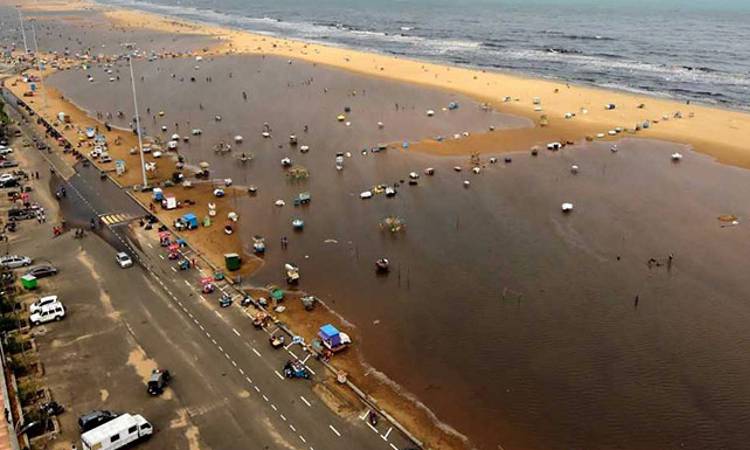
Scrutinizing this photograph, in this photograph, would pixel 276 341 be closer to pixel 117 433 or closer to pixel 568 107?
pixel 117 433

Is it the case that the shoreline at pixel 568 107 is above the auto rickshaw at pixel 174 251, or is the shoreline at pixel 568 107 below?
above

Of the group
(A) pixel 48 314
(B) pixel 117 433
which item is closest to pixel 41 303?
(A) pixel 48 314

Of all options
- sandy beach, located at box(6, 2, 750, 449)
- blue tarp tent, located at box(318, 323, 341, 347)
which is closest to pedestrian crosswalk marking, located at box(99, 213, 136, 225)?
sandy beach, located at box(6, 2, 750, 449)

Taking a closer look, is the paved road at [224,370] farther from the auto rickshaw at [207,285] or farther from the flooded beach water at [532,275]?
the flooded beach water at [532,275]

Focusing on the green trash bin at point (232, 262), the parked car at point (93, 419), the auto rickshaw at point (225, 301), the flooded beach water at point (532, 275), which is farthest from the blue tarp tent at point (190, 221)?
the parked car at point (93, 419)

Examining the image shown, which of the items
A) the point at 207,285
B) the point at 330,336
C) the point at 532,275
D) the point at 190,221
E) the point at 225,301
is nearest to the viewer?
the point at 330,336

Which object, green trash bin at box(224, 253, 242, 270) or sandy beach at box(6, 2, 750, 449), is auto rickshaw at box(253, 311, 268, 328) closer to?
sandy beach at box(6, 2, 750, 449)

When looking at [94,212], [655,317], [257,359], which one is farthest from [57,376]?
[655,317]
